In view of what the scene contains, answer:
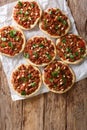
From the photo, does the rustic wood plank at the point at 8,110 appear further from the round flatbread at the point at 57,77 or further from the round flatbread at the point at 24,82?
the round flatbread at the point at 57,77

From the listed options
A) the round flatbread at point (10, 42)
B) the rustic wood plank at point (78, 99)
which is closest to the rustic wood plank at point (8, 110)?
the round flatbread at point (10, 42)

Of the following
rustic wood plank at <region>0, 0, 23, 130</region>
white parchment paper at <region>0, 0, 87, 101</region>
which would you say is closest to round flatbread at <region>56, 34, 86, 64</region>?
white parchment paper at <region>0, 0, 87, 101</region>

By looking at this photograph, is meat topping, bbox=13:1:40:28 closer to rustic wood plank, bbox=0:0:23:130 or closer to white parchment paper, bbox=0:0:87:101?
white parchment paper, bbox=0:0:87:101

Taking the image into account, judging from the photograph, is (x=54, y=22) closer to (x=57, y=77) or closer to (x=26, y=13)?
(x=26, y=13)

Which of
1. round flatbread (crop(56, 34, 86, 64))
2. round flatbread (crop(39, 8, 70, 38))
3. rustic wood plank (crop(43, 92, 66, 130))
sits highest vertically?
round flatbread (crop(39, 8, 70, 38))

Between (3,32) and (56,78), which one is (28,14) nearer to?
(3,32)

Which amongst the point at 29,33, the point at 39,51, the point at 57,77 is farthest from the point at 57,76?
the point at 29,33
